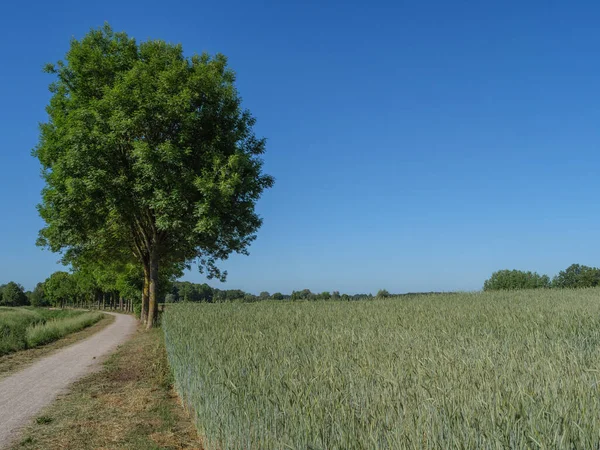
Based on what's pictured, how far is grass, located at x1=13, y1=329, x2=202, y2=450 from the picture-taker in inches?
272

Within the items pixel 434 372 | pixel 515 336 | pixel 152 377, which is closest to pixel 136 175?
pixel 152 377

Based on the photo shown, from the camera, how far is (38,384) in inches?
452

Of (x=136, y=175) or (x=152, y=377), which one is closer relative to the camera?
(x=152, y=377)

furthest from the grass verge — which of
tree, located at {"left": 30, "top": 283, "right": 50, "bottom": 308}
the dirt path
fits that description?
tree, located at {"left": 30, "top": 283, "right": 50, "bottom": 308}

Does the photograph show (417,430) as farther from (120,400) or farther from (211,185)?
(211,185)

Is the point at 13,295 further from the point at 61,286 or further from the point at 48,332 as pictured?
the point at 48,332

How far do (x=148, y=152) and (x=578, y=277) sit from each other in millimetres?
73847

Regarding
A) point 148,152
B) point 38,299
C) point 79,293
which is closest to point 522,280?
point 148,152

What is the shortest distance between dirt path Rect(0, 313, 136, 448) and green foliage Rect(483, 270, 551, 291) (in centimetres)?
5738

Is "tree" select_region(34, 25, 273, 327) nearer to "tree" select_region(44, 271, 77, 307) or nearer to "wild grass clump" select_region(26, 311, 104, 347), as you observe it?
"wild grass clump" select_region(26, 311, 104, 347)

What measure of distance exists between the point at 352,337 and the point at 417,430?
16.2 ft

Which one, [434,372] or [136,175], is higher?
[136,175]

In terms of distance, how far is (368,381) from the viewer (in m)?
4.43

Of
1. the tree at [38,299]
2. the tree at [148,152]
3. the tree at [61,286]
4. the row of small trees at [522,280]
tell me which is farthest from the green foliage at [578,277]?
the tree at [38,299]
